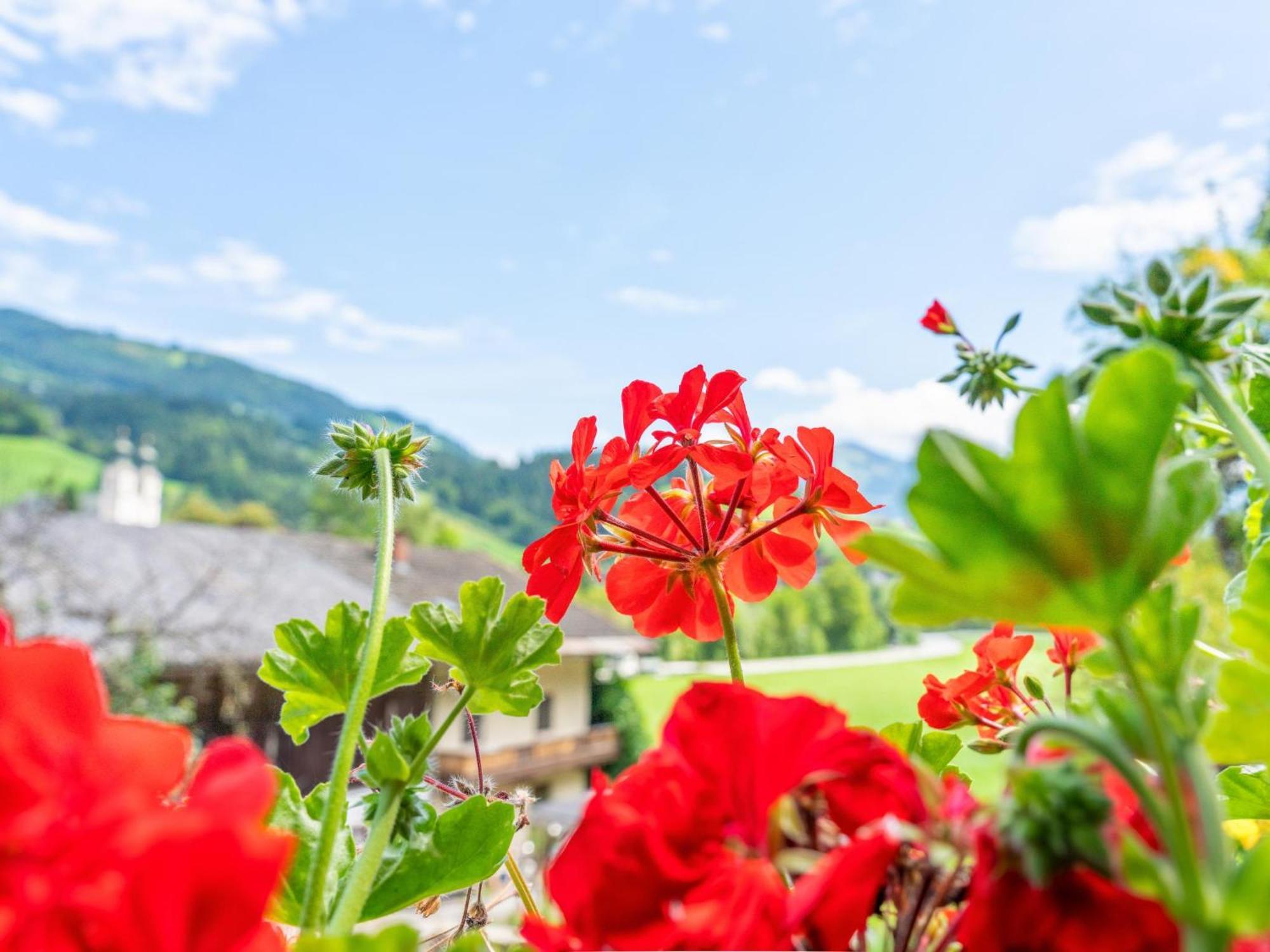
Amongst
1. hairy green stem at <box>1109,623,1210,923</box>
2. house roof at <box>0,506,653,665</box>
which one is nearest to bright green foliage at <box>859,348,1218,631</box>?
hairy green stem at <box>1109,623,1210,923</box>

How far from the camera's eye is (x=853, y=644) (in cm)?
2706

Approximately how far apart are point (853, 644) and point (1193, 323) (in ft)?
92.0

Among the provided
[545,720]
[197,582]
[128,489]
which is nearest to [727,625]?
[545,720]

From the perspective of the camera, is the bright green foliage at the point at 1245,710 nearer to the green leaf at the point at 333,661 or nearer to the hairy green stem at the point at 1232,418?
the hairy green stem at the point at 1232,418

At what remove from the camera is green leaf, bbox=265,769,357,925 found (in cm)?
26

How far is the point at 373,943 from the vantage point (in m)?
0.16

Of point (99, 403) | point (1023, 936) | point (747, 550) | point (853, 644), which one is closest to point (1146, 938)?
point (1023, 936)

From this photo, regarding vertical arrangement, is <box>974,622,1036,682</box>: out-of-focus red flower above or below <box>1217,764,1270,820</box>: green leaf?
above

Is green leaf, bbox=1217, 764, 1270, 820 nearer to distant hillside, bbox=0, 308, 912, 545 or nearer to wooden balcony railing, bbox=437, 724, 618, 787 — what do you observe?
wooden balcony railing, bbox=437, 724, 618, 787

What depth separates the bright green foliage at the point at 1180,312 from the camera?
0.66 ft

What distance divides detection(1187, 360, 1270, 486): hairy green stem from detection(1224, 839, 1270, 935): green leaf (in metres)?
0.10

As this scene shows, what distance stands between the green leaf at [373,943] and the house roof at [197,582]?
7.04 m

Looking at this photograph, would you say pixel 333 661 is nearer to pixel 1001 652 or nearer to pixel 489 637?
pixel 489 637

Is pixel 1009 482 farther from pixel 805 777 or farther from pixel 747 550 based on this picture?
pixel 747 550
